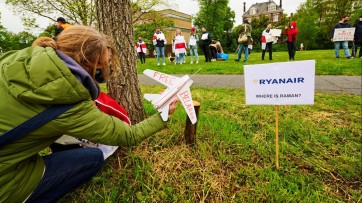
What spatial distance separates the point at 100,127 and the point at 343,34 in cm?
1201

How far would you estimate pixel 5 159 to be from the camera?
4.47 ft

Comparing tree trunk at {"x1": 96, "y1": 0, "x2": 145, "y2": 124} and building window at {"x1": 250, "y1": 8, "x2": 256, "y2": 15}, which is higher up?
building window at {"x1": 250, "y1": 8, "x2": 256, "y2": 15}

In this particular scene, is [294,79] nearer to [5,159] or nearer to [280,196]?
[280,196]

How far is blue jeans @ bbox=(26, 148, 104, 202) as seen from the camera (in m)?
1.70

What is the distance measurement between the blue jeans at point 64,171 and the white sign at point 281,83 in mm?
1631

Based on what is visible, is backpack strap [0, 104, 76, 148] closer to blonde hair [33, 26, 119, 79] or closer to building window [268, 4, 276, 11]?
blonde hair [33, 26, 119, 79]

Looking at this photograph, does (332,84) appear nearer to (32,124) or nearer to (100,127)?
(100,127)

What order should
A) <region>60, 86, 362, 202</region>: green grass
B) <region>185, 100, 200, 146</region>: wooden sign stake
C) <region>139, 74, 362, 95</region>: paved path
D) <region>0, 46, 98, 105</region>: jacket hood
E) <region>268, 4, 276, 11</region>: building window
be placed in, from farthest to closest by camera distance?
<region>268, 4, 276, 11</region>: building window, <region>139, 74, 362, 95</region>: paved path, <region>185, 100, 200, 146</region>: wooden sign stake, <region>60, 86, 362, 202</region>: green grass, <region>0, 46, 98, 105</region>: jacket hood

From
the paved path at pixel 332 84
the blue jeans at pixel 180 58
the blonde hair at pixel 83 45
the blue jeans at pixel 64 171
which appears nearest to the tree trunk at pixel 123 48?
the blue jeans at pixel 64 171

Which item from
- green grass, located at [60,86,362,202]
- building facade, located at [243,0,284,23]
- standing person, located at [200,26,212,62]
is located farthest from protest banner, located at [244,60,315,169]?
building facade, located at [243,0,284,23]

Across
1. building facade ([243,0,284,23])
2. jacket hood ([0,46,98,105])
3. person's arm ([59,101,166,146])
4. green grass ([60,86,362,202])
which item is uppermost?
building facade ([243,0,284,23])

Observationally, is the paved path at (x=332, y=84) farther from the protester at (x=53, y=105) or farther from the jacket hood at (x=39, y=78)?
the jacket hood at (x=39, y=78)

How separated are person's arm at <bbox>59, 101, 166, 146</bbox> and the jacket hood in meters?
0.12

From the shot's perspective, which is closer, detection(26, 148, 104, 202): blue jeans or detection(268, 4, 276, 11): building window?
detection(26, 148, 104, 202): blue jeans
